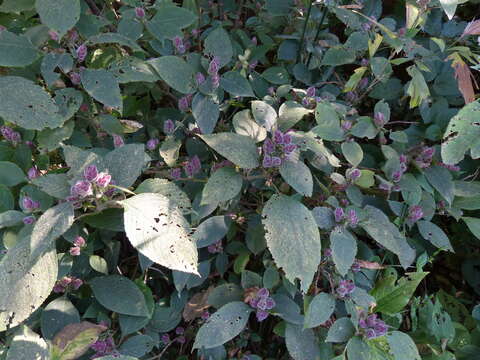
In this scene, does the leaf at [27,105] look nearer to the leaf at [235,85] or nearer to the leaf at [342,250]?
the leaf at [235,85]

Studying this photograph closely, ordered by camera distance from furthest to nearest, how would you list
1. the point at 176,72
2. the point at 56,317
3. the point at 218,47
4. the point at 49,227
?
1. the point at 218,47
2. the point at 176,72
3. the point at 56,317
4. the point at 49,227

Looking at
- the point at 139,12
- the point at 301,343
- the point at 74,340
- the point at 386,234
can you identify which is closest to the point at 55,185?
the point at 74,340

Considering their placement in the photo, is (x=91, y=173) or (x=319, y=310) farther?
(x=319, y=310)

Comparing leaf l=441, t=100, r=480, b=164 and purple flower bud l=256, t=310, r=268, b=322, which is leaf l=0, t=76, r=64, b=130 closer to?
purple flower bud l=256, t=310, r=268, b=322

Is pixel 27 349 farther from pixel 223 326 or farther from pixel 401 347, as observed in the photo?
pixel 401 347

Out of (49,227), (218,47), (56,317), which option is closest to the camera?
(49,227)

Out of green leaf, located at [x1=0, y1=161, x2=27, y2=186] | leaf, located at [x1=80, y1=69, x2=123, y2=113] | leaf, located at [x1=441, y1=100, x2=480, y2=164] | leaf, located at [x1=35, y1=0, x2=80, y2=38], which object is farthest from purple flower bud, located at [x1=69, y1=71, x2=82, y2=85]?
leaf, located at [x1=441, y1=100, x2=480, y2=164]

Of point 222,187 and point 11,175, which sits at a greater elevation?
point 222,187
